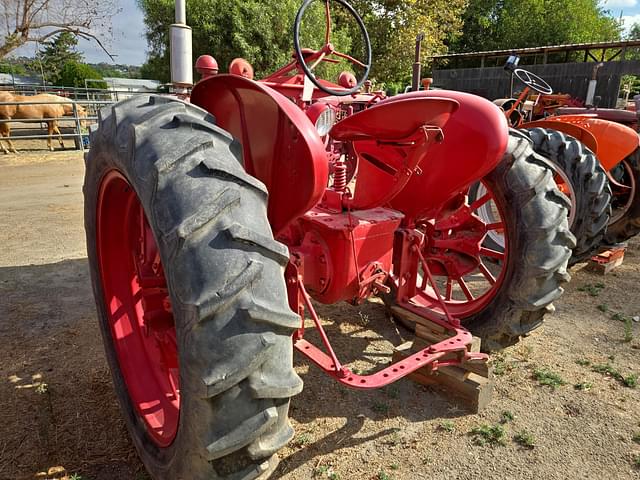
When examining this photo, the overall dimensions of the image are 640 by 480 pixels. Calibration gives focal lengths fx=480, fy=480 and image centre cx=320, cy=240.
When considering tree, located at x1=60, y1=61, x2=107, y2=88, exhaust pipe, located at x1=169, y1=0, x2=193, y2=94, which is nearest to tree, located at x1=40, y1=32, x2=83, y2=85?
tree, located at x1=60, y1=61, x2=107, y2=88

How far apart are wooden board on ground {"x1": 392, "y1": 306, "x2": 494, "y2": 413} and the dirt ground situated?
61 millimetres

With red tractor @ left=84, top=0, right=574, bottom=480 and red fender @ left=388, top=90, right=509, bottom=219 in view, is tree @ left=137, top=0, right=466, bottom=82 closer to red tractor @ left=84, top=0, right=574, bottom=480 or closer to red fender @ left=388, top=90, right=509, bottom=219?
red tractor @ left=84, top=0, right=574, bottom=480

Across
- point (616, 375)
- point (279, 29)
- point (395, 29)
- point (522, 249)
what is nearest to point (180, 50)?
point (522, 249)

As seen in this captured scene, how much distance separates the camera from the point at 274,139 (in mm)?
1854

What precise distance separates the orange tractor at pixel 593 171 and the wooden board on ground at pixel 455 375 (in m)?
2.10

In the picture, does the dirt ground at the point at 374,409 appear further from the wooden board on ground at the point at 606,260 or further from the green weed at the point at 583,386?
the wooden board on ground at the point at 606,260

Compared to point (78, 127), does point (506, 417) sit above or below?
below

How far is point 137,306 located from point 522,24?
3794cm

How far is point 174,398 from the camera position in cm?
210

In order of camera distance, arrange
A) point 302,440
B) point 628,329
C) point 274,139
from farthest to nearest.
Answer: point 628,329
point 302,440
point 274,139

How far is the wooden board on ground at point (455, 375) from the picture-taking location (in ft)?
8.00

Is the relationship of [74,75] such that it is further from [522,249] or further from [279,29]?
[522,249]

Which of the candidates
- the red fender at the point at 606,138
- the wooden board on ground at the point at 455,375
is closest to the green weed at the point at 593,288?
the red fender at the point at 606,138

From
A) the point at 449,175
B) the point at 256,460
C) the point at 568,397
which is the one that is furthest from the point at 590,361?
the point at 256,460
